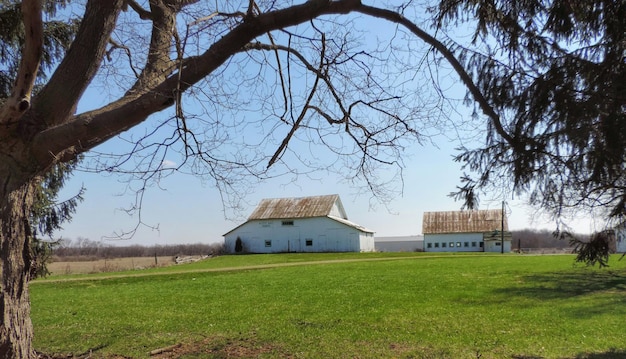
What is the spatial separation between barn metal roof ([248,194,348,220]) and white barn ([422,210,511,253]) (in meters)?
13.2

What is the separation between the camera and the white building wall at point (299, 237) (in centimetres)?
5366

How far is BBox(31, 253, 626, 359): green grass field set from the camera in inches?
290

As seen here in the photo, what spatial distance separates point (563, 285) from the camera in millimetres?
16125

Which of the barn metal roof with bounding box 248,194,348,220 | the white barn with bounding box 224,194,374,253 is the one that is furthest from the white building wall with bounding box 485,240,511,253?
the barn metal roof with bounding box 248,194,348,220

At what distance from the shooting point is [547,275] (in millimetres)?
19844

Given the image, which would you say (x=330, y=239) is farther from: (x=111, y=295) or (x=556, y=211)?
(x=556, y=211)

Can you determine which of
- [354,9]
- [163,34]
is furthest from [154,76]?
[354,9]

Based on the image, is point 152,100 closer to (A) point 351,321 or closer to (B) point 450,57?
(B) point 450,57

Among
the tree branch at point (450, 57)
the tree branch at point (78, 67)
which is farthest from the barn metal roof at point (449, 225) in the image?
the tree branch at point (78, 67)

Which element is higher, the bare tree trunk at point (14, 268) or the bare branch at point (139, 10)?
the bare branch at point (139, 10)

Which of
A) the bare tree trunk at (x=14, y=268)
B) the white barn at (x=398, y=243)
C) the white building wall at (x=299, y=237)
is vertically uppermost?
the bare tree trunk at (x=14, y=268)

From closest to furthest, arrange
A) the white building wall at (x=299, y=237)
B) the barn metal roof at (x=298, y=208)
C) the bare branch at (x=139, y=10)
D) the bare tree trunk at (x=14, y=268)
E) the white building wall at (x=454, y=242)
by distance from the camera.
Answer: the bare tree trunk at (x=14, y=268) < the bare branch at (x=139, y=10) < the white building wall at (x=299, y=237) < the barn metal roof at (x=298, y=208) < the white building wall at (x=454, y=242)

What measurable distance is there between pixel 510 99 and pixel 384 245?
8420 cm

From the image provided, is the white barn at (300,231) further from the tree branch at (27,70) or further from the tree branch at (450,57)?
the tree branch at (27,70)
